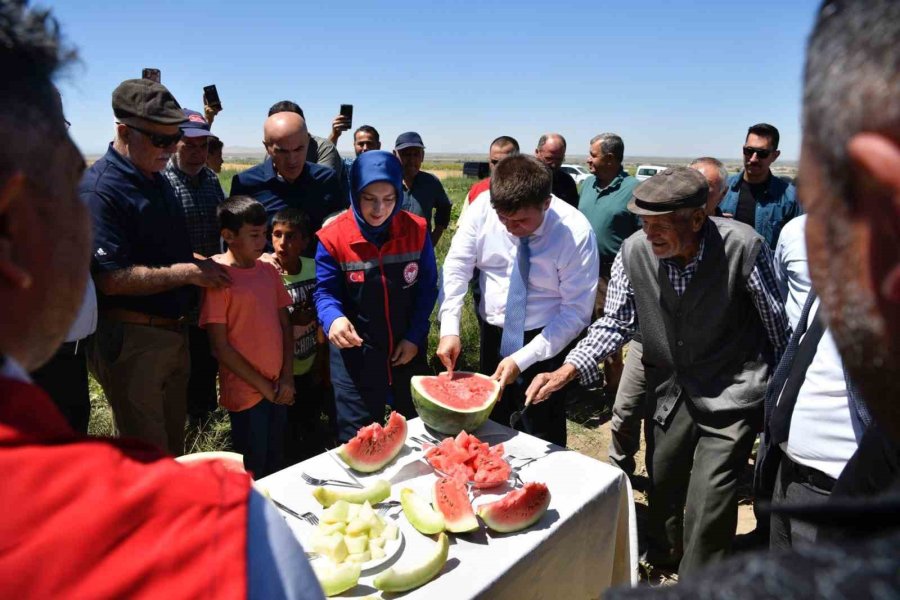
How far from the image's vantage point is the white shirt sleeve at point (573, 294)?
10.8 feet

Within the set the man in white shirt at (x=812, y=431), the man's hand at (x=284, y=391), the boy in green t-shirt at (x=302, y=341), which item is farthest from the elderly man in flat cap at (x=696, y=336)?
the boy in green t-shirt at (x=302, y=341)

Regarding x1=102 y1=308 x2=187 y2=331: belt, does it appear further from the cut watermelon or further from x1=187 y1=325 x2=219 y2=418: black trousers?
the cut watermelon

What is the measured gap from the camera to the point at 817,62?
0.66 meters

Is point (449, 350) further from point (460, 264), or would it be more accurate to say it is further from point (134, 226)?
point (134, 226)

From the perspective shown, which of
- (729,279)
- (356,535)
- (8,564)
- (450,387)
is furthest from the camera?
(450,387)

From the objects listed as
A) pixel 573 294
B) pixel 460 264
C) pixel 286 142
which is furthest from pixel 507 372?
pixel 286 142

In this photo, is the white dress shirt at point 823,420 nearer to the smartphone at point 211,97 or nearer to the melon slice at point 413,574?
Answer: the melon slice at point 413,574

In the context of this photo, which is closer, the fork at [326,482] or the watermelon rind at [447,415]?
the fork at [326,482]

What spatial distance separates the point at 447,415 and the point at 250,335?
4.69ft

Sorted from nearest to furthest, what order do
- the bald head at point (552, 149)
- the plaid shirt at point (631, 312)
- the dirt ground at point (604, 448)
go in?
the plaid shirt at point (631, 312) < the dirt ground at point (604, 448) < the bald head at point (552, 149)

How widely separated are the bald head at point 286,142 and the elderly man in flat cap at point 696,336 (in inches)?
100

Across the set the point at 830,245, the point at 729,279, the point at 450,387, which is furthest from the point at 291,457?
the point at 830,245

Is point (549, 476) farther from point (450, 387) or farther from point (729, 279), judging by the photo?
point (729, 279)

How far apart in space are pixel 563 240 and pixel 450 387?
1.10 metres
